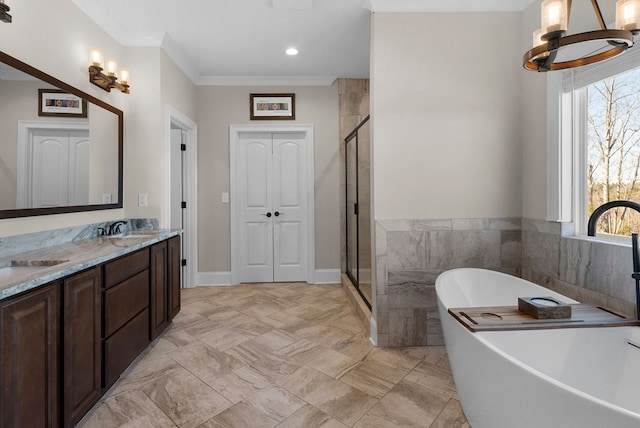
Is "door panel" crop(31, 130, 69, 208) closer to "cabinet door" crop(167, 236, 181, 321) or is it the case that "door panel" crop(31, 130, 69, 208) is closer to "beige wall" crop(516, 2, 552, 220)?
"cabinet door" crop(167, 236, 181, 321)

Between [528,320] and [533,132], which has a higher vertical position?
[533,132]

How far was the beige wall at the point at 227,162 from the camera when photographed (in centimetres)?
404

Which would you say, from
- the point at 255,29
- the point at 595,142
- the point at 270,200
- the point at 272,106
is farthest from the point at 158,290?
the point at 595,142

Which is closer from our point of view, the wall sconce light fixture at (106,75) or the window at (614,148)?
the window at (614,148)

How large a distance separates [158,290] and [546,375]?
8.25ft

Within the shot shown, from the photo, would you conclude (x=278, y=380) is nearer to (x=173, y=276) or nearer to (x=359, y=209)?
(x=173, y=276)

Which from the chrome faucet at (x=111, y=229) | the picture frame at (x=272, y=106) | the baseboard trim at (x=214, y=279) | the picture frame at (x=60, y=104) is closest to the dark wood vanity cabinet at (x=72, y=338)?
the chrome faucet at (x=111, y=229)

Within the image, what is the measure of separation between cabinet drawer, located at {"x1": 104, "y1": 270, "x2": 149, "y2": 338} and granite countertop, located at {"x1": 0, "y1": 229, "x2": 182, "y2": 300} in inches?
8.4

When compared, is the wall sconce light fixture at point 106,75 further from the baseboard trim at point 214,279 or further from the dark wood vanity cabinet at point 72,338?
the baseboard trim at point 214,279

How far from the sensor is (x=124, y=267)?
1980 mm

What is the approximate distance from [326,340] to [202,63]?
10.8 ft

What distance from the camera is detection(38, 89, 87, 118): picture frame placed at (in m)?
2.03

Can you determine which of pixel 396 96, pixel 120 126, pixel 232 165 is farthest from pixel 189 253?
pixel 396 96

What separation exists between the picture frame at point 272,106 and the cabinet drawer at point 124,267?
2.43 m
